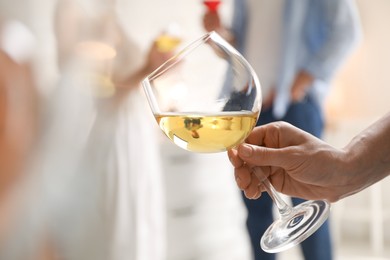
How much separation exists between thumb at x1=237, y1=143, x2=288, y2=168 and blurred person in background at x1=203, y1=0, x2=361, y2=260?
0.80 metres

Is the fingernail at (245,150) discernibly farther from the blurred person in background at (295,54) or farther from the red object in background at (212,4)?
the red object in background at (212,4)

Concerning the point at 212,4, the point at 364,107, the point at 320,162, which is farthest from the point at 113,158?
the point at 364,107

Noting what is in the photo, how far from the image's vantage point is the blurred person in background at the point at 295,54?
1.41 m

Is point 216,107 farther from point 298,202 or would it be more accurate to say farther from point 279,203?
point 298,202

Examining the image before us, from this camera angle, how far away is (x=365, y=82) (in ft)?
10.7

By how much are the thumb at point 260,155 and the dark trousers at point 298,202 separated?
0.79 meters

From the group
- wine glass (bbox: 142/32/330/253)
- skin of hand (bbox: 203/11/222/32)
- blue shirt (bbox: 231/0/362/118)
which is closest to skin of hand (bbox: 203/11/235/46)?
skin of hand (bbox: 203/11/222/32)

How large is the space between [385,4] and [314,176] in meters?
2.82

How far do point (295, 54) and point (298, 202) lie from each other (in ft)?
1.28

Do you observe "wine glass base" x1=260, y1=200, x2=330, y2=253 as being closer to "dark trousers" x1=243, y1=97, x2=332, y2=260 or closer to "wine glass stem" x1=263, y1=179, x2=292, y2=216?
"wine glass stem" x1=263, y1=179, x2=292, y2=216

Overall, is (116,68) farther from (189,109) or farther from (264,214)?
(189,109)

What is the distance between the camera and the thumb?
0.58 m

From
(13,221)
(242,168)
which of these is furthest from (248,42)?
(242,168)

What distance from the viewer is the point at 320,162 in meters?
0.65
